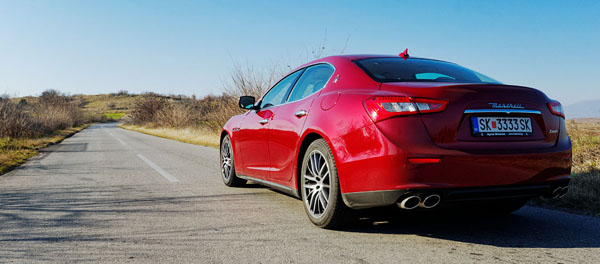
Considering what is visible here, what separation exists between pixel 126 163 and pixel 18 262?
7074mm

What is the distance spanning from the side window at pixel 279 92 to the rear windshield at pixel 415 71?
1.11 metres

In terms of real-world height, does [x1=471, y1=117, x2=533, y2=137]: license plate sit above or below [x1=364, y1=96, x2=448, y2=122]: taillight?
below

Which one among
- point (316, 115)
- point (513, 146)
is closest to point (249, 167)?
point (316, 115)

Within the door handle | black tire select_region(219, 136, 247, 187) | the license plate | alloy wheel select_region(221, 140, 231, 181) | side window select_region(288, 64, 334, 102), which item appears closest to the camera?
the license plate

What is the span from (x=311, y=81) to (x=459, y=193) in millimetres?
1913

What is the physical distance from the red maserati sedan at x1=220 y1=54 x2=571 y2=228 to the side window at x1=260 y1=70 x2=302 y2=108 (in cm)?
94

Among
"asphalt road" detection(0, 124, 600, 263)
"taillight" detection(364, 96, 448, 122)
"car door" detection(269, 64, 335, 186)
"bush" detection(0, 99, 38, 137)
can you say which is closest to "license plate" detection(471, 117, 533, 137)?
"taillight" detection(364, 96, 448, 122)

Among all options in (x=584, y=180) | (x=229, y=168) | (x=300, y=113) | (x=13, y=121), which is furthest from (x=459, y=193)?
(x=13, y=121)

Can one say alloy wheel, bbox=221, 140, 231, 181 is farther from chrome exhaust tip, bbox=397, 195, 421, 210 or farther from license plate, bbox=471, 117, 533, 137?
license plate, bbox=471, 117, 533, 137

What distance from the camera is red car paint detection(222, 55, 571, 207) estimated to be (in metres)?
2.88

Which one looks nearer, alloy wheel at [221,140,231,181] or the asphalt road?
the asphalt road

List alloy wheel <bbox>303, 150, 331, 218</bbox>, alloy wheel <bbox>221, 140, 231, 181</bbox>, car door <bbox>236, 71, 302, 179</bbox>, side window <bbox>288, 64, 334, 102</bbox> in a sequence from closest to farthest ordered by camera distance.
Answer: alloy wheel <bbox>303, 150, 331, 218</bbox> < side window <bbox>288, 64, 334, 102</bbox> < car door <bbox>236, 71, 302, 179</bbox> < alloy wheel <bbox>221, 140, 231, 181</bbox>

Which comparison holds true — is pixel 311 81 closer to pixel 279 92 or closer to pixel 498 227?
pixel 279 92

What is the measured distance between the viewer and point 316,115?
3.65 metres
